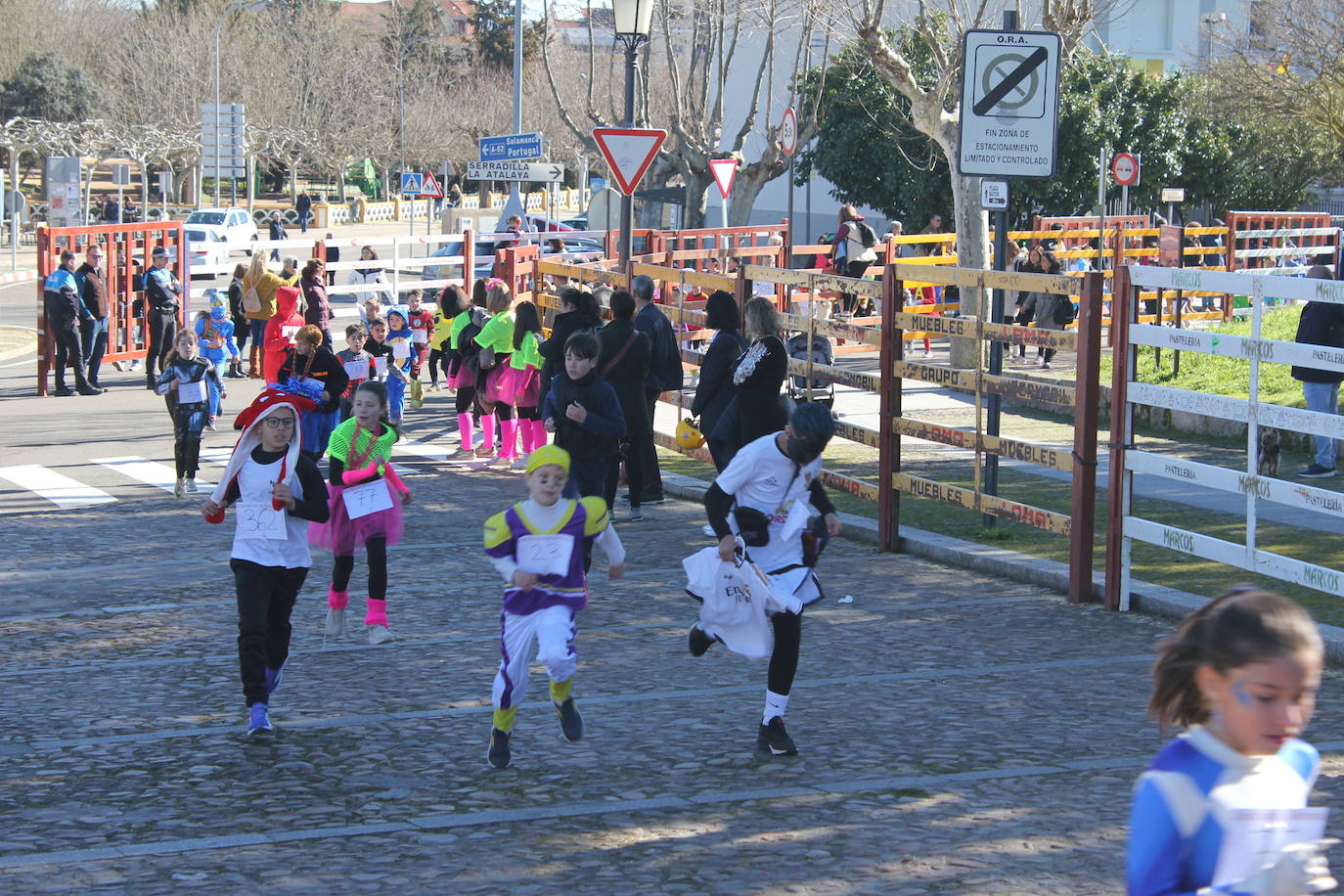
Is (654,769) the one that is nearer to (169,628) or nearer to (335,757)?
(335,757)

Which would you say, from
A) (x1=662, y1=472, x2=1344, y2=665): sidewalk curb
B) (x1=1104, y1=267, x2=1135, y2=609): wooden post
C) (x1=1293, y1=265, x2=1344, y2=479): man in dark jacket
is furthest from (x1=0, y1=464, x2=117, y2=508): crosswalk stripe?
(x1=1293, y1=265, x2=1344, y2=479): man in dark jacket

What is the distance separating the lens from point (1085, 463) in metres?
9.77

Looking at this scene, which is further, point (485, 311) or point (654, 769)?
point (485, 311)

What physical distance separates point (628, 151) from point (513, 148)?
553 inches

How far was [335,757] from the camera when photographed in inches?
264

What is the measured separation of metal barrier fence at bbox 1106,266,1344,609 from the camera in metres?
8.26

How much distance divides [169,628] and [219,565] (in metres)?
1.93

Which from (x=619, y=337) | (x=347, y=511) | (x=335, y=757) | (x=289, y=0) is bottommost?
(x=335, y=757)

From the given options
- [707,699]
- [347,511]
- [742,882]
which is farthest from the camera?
[347,511]

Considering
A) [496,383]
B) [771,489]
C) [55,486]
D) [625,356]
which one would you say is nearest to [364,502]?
[771,489]

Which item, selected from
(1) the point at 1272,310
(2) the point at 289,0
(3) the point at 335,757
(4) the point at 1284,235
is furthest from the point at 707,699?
(2) the point at 289,0

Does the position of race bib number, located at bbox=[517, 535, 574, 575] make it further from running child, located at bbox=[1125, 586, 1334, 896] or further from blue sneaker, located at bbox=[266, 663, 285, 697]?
running child, located at bbox=[1125, 586, 1334, 896]

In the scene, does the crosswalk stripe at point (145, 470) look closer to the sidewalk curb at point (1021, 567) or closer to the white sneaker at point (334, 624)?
the white sneaker at point (334, 624)

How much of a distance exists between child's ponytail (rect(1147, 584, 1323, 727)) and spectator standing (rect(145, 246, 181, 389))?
20.2 metres
